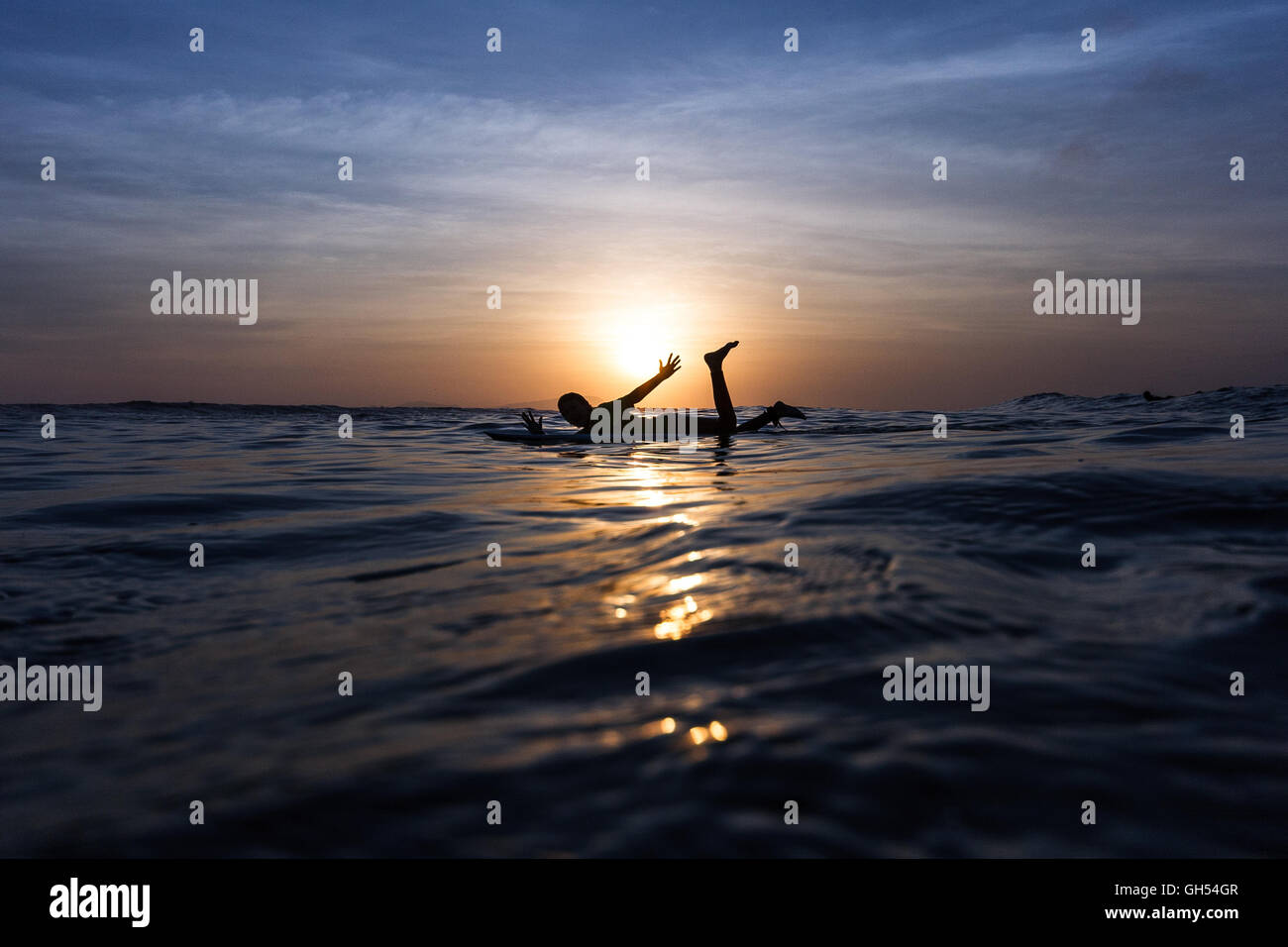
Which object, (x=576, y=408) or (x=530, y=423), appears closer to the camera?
(x=530, y=423)

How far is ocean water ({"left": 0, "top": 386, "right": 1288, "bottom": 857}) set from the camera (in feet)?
6.34

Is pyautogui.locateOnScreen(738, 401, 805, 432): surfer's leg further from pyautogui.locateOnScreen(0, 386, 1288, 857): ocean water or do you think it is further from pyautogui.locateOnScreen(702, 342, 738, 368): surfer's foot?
pyautogui.locateOnScreen(0, 386, 1288, 857): ocean water

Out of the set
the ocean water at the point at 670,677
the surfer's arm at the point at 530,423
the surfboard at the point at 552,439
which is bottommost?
the ocean water at the point at 670,677

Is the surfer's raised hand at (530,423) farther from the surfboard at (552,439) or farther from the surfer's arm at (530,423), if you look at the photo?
the surfboard at (552,439)

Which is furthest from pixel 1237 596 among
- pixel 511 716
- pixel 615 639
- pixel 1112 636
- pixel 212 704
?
pixel 212 704

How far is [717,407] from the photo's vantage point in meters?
16.6

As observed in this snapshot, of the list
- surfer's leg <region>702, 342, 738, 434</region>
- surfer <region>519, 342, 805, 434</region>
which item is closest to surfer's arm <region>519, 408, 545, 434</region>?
surfer <region>519, 342, 805, 434</region>

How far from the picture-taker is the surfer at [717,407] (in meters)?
14.9

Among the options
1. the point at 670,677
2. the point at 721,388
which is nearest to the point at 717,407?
the point at 721,388

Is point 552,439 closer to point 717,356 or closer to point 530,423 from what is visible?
point 530,423

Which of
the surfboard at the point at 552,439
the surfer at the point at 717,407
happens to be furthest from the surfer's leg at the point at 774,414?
the surfboard at the point at 552,439

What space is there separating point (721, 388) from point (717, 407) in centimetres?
82

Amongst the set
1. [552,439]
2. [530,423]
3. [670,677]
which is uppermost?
[530,423]

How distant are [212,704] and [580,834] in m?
1.69
